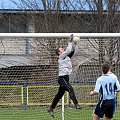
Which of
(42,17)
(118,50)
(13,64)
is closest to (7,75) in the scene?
(13,64)

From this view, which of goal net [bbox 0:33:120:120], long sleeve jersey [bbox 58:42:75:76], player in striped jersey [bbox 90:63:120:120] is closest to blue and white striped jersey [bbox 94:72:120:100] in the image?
player in striped jersey [bbox 90:63:120:120]

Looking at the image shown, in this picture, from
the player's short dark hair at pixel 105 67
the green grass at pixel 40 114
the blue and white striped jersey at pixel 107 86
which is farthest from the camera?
the green grass at pixel 40 114

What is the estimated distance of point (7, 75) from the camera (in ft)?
39.1

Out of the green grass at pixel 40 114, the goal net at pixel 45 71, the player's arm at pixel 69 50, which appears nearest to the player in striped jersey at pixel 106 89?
the player's arm at pixel 69 50

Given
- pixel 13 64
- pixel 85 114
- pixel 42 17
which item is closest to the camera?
pixel 13 64

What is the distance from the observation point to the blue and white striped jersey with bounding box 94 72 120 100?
941cm

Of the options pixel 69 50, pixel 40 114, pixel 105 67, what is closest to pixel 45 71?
pixel 40 114

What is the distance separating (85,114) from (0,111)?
115 inches

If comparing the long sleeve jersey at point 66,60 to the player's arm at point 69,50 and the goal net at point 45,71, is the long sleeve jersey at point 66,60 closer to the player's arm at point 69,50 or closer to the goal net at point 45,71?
the player's arm at point 69,50

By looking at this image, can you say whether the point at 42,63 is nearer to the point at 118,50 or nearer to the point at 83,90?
the point at 83,90

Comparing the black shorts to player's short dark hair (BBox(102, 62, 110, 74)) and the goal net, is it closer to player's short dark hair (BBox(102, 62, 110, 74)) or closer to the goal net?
player's short dark hair (BBox(102, 62, 110, 74))

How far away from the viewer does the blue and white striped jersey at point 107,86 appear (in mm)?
9414

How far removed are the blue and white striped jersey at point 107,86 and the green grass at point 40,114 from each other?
3.10 metres

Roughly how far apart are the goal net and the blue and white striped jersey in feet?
3.69
